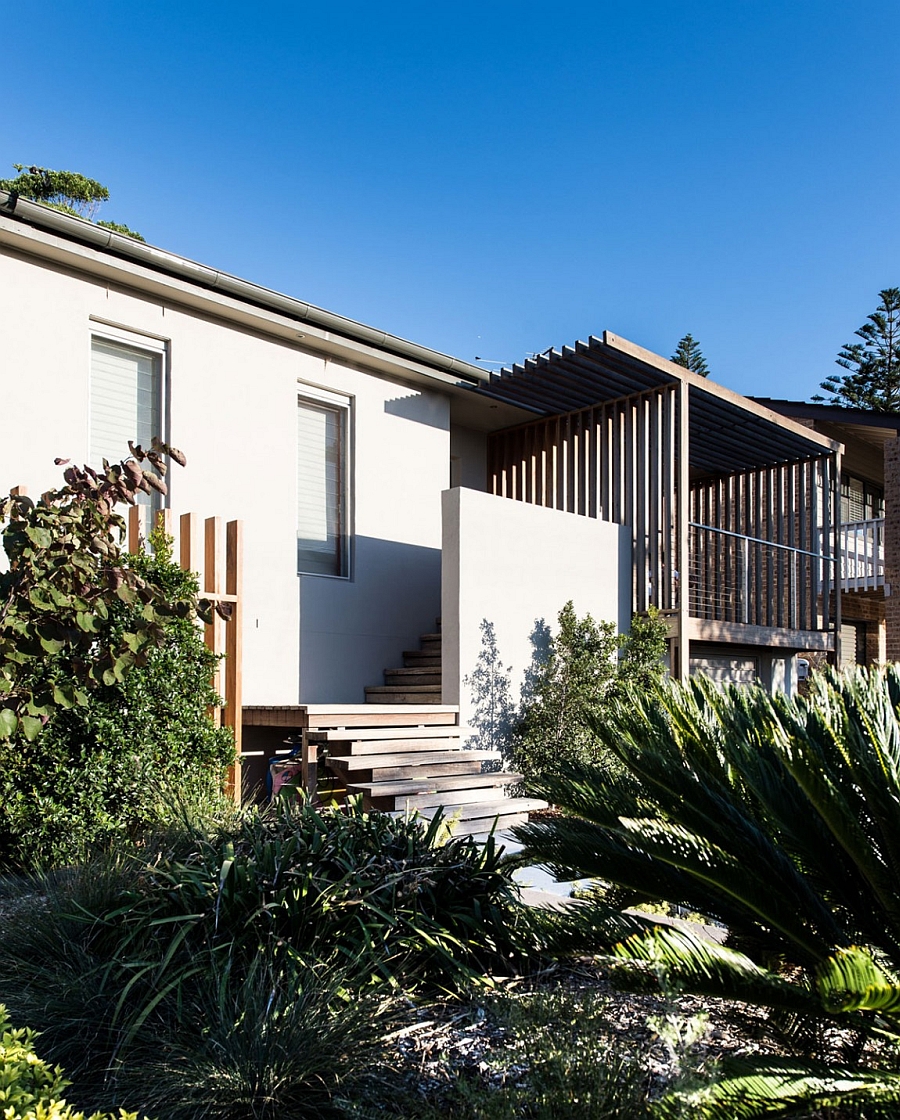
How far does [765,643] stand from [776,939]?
1098 cm

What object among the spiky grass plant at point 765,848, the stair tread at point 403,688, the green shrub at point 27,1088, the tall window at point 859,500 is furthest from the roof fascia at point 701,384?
the green shrub at point 27,1088

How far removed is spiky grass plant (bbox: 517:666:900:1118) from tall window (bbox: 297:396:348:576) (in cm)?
700

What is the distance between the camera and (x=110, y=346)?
8.88 m

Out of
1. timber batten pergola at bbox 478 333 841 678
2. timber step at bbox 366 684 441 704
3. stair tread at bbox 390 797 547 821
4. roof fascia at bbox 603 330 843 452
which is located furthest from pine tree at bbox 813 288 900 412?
stair tread at bbox 390 797 547 821

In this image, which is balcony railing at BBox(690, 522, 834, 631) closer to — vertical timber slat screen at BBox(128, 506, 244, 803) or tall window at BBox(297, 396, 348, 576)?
tall window at BBox(297, 396, 348, 576)

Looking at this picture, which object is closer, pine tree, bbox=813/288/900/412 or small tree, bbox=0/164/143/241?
small tree, bbox=0/164/143/241

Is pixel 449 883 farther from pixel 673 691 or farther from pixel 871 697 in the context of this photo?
pixel 871 697

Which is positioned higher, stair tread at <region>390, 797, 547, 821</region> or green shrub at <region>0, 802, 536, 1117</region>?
green shrub at <region>0, 802, 536, 1117</region>

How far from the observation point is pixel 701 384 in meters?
11.6

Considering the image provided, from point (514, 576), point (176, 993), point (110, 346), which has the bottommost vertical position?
point (176, 993)

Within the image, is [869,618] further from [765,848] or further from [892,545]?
[765,848]

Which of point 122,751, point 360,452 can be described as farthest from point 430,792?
point 360,452

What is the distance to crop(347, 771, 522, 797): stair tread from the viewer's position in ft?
24.2

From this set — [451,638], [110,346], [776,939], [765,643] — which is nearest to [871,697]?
[776,939]
